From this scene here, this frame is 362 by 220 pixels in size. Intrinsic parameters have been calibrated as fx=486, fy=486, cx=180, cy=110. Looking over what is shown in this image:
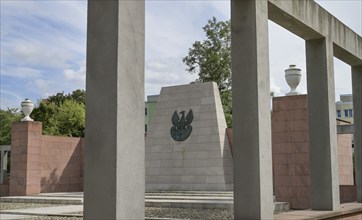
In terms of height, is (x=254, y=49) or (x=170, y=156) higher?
(x=254, y=49)

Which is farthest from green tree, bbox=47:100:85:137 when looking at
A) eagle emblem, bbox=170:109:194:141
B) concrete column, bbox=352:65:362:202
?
concrete column, bbox=352:65:362:202

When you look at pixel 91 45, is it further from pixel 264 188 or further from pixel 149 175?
pixel 149 175

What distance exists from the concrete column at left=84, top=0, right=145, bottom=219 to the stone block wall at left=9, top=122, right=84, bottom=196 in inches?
573

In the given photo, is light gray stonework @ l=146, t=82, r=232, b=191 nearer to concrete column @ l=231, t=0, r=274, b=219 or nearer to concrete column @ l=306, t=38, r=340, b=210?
concrete column @ l=306, t=38, r=340, b=210

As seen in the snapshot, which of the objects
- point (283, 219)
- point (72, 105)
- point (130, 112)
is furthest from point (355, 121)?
point (72, 105)

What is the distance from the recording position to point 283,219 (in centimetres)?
614

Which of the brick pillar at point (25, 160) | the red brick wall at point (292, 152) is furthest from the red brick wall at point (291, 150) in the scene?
the brick pillar at point (25, 160)

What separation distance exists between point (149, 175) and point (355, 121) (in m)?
10.3

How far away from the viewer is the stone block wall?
17.7 meters

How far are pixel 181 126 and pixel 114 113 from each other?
1484 cm

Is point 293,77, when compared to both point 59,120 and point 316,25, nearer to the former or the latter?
point 316,25

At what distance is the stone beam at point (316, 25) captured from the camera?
6.70m

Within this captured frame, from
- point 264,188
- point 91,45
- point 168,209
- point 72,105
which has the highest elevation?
point 72,105

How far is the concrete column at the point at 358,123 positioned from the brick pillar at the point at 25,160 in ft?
39.8
